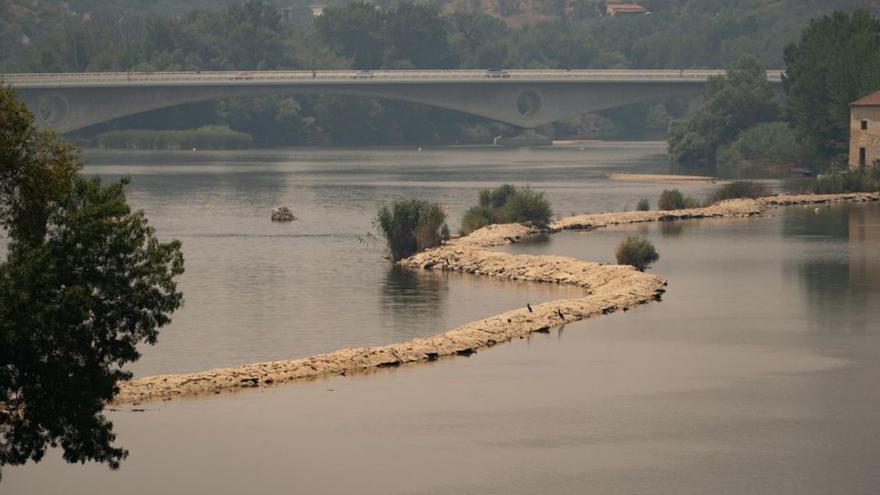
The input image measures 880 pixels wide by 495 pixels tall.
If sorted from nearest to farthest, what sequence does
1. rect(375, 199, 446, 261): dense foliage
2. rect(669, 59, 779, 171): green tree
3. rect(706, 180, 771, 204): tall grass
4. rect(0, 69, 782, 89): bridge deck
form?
rect(375, 199, 446, 261): dense foliage → rect(706, 180, 771, 204): tall grass → rect(669, 59, 779, 171): green tree → rect(0, 69, 782, 89): bridge deck

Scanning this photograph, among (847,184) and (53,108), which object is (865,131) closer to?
(847,184)

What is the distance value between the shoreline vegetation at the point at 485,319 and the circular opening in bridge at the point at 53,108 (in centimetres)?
12233

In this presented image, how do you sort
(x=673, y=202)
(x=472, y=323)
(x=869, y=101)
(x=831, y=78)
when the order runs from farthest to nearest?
(x=831, y=78)
(x=869, y=101)
(x=673, y=202)
(x=472, y=323)

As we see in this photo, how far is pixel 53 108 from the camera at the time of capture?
198125 mm

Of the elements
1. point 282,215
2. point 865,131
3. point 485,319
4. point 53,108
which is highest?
point 53,108

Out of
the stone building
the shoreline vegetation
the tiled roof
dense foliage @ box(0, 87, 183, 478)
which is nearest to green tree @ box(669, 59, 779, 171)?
the stone building

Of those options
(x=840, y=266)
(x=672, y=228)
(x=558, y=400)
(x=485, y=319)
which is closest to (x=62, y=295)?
(x=558, y=400)

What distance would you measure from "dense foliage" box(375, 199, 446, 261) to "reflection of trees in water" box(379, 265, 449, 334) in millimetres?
2508

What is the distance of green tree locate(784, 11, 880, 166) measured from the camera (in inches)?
4609

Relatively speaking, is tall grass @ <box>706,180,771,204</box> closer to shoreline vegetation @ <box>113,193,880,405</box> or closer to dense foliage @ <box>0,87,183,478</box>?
shoreline vegetation @ <box>113,193,880,405</box>

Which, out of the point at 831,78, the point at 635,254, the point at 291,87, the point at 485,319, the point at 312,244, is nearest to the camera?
the point at 485,319

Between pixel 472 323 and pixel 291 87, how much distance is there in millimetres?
145535

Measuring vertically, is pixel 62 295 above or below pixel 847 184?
above

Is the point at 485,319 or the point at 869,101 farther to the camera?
the point at 869,101
